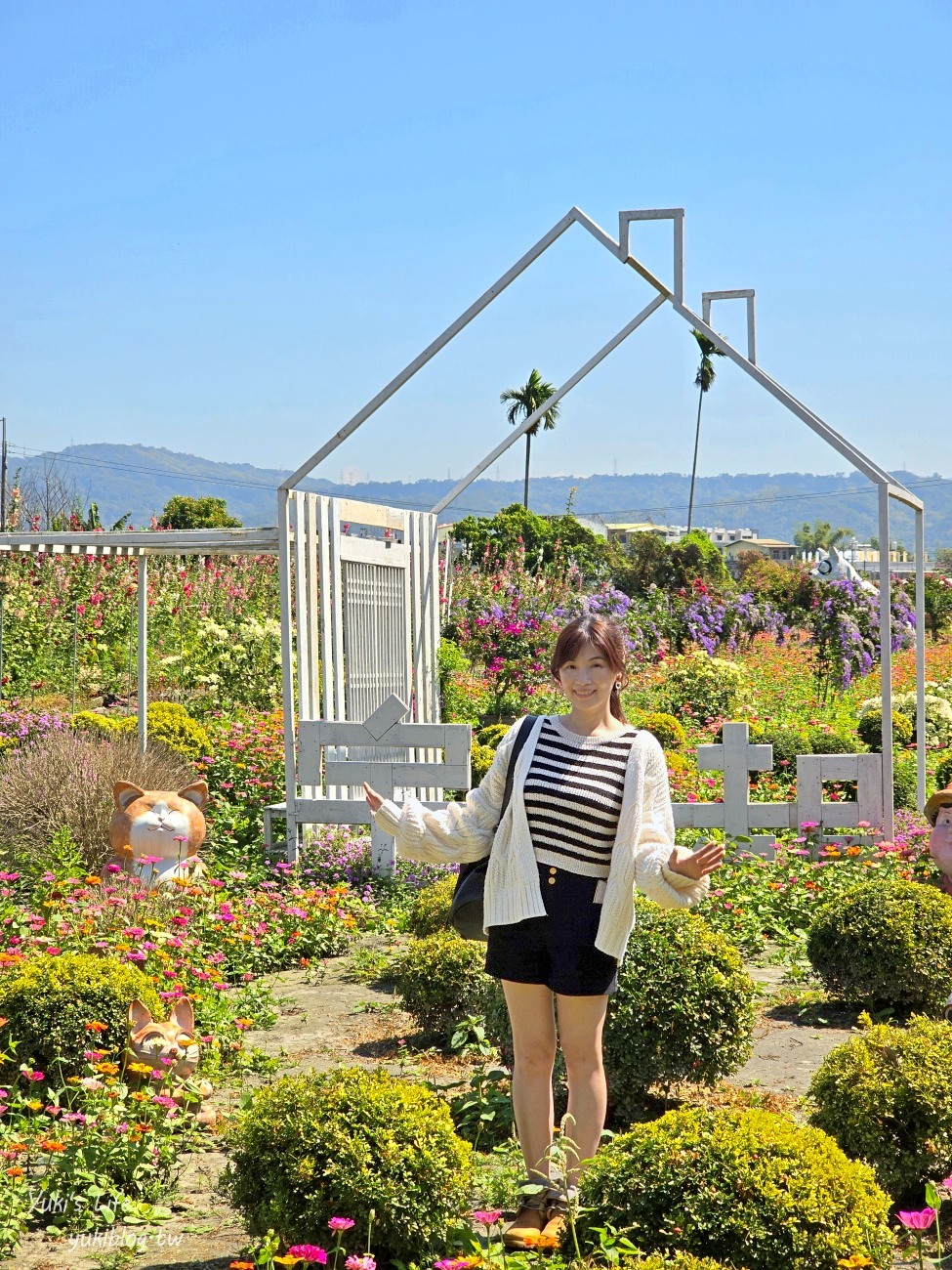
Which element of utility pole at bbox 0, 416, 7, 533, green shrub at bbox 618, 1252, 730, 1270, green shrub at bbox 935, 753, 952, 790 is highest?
utility pole at bbox 0, 416, 7, 533

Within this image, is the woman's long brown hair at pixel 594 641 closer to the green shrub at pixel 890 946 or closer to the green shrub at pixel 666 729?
the green shrub at pixel 890 946

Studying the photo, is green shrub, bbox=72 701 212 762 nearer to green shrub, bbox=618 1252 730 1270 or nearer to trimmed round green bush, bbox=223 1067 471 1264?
trimmed round green bush, bbox=223 1067 471 1264

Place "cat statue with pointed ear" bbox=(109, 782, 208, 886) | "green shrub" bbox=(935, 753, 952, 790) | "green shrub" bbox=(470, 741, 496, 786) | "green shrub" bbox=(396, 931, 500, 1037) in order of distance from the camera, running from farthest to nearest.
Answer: "green shrub" bbox=(470, 741, 496, 786), "green shrub" bbox=(935, 753, 952, 790), "cat statue with pointed ear" bbox=(109, 782, 208, 886), "green shrub" bbox=(396, 931, 500, 1037)

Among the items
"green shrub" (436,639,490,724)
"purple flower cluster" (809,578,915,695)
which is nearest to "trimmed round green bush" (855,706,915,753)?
"purple flower cluster" (809,578,915,695)

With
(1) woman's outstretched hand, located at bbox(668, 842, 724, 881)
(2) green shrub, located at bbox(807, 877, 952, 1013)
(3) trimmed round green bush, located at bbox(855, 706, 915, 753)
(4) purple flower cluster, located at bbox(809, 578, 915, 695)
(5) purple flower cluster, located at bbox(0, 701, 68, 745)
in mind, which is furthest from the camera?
(4) purple flower cluster, located at bbox(809, 578, 915, 695)

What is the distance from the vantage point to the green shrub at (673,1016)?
4.04 meters

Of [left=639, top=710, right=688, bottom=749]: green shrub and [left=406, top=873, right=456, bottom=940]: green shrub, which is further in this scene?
[left=639, top=710, right=688, bottom=749]: green shrub

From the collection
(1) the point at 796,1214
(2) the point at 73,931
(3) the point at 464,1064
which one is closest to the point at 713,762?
(3) the point at 464,1064

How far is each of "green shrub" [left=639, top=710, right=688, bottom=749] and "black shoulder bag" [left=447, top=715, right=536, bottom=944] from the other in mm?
7406

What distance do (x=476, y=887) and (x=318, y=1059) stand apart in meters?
1.78

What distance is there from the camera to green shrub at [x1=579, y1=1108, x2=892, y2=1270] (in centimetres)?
276

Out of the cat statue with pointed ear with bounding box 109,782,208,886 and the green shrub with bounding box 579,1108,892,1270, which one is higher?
the cat statue with pointed ear with bounding box 109,782,208,886

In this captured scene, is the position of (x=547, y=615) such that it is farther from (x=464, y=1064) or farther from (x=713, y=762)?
(x=464, y=1064)

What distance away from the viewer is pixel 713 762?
7520 millimetres
